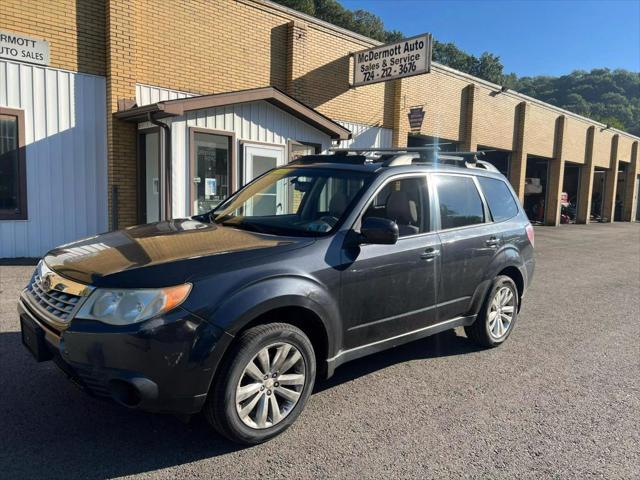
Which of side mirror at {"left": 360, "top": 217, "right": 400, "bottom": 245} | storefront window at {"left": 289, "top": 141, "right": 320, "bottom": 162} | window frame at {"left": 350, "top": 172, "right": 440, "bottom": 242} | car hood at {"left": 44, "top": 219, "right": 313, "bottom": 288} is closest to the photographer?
car hood at {"left": 44, "top": 219, "right": 313, "bottom": 288}

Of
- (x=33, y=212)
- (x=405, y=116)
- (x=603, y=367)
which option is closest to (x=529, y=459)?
(x=603, y=367)

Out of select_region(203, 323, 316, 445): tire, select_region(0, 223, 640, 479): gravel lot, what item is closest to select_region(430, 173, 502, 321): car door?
select_region(0, 223, 640, 479): gravel lot

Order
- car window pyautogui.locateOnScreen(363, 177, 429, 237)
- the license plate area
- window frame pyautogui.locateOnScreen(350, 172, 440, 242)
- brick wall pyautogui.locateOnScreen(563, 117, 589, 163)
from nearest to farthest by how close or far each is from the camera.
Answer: the license plate area
window frame pyautogui.locateOnScreen(350, 172, 440, 242)
car window pyautogui.locateOnScreen(363, 177, 429, 237)
brick wall pyautogui.locateOnScreen(563, 117, 589, 163)

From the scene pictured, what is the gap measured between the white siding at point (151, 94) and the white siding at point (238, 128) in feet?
4.02

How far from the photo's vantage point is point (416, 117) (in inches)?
639

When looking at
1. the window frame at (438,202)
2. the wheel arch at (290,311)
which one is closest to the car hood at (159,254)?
the wheel arch at (290,311)

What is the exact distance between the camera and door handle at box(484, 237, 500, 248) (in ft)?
15.8

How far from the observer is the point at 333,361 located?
11.6 ft

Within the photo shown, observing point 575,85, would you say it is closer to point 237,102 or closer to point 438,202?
point 237,102

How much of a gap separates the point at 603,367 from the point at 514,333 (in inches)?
43.7

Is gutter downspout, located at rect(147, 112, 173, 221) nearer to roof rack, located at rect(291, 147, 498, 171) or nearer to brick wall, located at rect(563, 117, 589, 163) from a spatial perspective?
roof rack, located at rect(291, 147, 498, 171)

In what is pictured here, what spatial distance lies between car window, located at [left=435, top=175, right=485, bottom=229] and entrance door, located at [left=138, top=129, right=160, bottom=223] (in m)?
6.93

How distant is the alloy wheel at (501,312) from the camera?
5.04 metres

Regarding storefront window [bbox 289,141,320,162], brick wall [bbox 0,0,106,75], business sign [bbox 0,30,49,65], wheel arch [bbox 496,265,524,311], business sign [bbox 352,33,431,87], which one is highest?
business sign [bbox 352,33,431,87]
